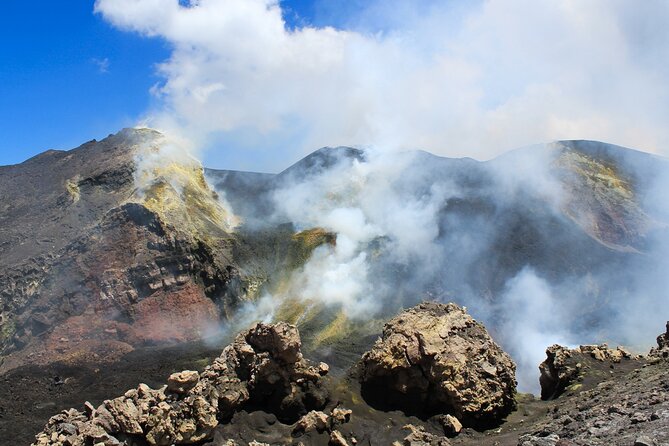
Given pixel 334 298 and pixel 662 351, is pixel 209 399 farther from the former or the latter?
pixel 334 298

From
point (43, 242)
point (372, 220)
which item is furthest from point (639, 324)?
point (43, 242)

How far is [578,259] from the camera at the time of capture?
70.2 metres

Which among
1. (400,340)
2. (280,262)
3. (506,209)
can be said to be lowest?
(400,340)

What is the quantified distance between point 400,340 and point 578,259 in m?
47.0

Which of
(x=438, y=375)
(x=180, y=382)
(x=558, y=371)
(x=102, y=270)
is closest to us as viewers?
(x=180, y=382)

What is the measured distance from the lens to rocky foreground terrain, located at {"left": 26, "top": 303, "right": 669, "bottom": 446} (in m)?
22.2

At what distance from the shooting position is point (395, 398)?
3109cm

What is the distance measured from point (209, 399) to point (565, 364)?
22.0 metres

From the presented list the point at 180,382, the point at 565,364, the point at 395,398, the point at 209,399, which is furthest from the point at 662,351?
the point at 180,382

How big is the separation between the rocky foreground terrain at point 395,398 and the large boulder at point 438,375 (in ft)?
0.23

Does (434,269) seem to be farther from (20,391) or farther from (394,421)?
→ (20,391)

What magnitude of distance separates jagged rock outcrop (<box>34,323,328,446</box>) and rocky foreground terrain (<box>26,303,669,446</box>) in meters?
0.05

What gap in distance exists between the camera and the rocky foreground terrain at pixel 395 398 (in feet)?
72.8

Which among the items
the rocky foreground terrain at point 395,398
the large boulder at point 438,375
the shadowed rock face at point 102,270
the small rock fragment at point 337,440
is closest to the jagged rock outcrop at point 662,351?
the rocky foreground terrain at point 395,398
